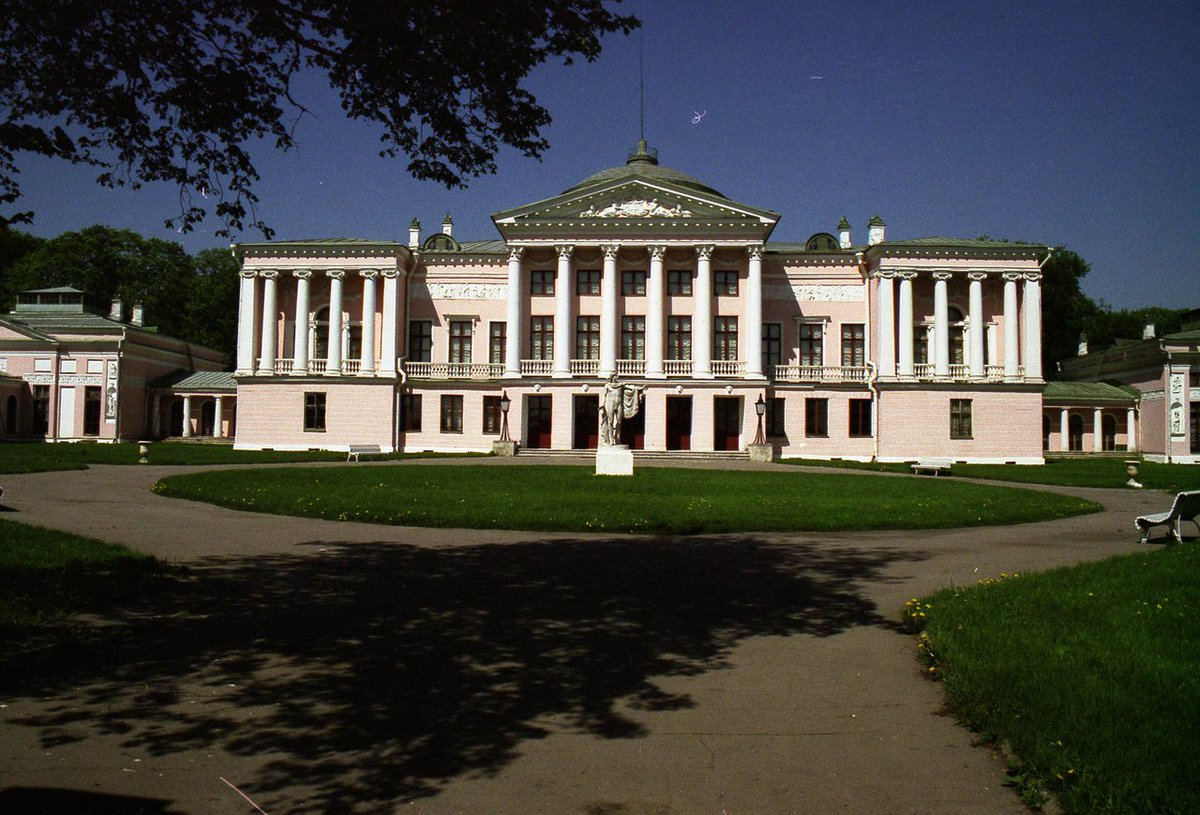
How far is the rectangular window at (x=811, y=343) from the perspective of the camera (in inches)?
1938

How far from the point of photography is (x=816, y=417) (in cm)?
4700

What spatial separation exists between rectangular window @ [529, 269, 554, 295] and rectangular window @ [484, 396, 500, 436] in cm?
679

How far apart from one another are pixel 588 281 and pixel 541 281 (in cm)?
276

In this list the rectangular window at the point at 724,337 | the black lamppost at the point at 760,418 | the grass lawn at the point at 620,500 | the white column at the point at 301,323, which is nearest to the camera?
the grass lawn at the point at 620,500

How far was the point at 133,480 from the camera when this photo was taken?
916 inches

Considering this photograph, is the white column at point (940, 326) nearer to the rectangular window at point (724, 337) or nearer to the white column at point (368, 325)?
the rectangular window at point (724, 337)

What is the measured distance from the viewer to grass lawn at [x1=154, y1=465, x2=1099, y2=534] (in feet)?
50.1

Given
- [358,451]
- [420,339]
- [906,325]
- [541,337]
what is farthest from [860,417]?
[358,451]

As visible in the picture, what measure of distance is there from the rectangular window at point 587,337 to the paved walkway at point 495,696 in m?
37.6

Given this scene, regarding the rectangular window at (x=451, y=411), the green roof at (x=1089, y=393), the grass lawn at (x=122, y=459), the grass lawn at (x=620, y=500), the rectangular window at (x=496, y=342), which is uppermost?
the rectangular window at (x=496, y=342)

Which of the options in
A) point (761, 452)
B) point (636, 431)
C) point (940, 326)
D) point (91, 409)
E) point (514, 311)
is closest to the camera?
point (761, 452)

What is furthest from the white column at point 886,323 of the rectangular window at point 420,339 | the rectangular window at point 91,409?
the rectangular window at point 91,409

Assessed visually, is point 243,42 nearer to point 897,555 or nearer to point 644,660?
point 644,660

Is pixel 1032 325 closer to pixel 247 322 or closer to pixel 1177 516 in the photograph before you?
pixel 1177 516
